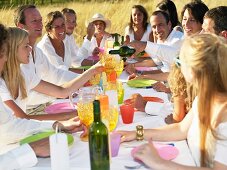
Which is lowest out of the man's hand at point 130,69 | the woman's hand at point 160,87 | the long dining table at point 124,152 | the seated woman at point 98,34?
the long dining table at point 124,152

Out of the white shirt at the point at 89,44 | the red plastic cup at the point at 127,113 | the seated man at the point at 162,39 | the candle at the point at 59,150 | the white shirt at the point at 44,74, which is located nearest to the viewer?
the candle at the point at 59,150

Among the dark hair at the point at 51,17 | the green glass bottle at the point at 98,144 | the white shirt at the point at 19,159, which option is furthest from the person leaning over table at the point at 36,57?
the green glass bottle at the point at 98,144

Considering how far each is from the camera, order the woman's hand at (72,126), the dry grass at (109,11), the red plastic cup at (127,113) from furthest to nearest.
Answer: the dry grass at (109,11) → the red plastic cup at (127,113) → the woman's hand at (72,126)

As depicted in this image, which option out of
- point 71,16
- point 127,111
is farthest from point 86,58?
point 127,111

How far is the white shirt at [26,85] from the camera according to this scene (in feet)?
8.88

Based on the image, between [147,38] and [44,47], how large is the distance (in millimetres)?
1954

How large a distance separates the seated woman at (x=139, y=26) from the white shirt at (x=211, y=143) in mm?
3842

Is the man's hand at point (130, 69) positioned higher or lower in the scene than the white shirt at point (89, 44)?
lower

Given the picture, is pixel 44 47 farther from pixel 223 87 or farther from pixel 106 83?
pixel 223 87

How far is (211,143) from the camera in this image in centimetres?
192

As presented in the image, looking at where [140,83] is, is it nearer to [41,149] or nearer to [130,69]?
[130,69]

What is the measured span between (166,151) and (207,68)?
458 mm

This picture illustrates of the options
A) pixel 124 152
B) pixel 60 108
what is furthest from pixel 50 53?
pixel 124 152

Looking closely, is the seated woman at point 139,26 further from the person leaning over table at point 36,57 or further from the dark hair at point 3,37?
the dark hair at point 3,37
